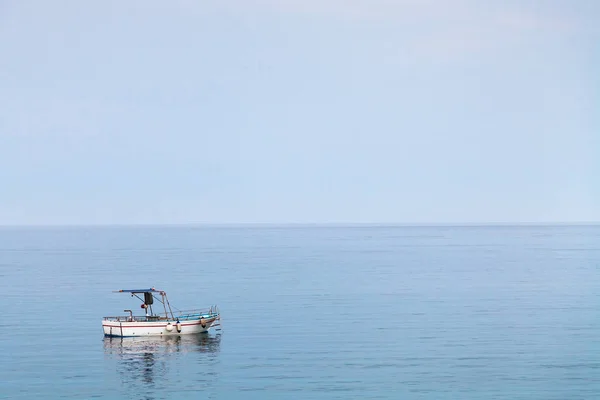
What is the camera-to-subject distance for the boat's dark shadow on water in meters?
80.1

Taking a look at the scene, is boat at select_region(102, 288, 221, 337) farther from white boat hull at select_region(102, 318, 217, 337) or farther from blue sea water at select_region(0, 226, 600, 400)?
blue sea water at select_region(0, 226, 600, 400)

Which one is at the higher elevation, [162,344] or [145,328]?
[145,328]

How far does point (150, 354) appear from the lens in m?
93.4

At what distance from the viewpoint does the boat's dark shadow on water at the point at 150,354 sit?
80.1m

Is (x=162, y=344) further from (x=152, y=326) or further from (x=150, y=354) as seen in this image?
(x=150, y=354)

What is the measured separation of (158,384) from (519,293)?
8756 cm

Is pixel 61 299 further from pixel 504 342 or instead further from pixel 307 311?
pixel 504 342

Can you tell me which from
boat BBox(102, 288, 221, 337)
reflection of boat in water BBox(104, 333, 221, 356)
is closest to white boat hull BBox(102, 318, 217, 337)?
boat BBox(102, 288, 221, 337)

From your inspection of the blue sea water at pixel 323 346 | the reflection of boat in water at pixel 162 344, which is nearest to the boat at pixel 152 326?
the reflection of boat in water at pixel 162 344

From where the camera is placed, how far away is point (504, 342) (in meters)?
98.2

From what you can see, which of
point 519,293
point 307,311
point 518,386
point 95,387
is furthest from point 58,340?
point 519,293

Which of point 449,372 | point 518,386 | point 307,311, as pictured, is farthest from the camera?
point 307,311

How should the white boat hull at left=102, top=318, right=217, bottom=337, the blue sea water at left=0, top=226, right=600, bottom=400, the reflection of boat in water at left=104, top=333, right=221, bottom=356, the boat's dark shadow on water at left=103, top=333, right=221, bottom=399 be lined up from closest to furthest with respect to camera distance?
the blue sea water at left=0, top=226, right=600, bottom=400, the boat's dark shadow on water at left=103, top=333, right=221, bottom=399, the reflection of boat in water at left=104, top=333, right=221, bottom=356, the white boat hull at left=102, top=318, right=217, bottom=337

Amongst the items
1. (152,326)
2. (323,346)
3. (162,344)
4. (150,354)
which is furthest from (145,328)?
(323,346)
